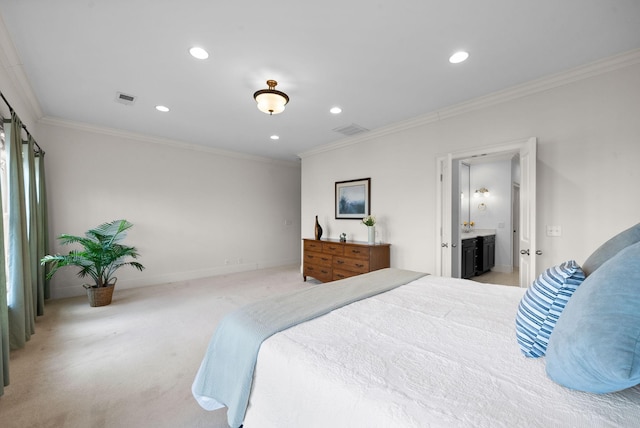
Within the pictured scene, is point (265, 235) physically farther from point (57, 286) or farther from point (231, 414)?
point (231, 414)

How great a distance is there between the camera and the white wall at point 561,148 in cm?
238

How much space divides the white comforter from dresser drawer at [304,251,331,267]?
3.02 metres

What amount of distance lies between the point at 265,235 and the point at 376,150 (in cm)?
338

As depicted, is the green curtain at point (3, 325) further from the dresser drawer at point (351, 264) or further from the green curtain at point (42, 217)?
the dresser drawer at point (351, 264)

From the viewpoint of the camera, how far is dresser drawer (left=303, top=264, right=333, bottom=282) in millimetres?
4509

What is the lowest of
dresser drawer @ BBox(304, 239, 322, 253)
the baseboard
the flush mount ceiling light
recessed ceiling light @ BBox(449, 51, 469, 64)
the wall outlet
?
the baseboard

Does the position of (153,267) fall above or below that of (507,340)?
below

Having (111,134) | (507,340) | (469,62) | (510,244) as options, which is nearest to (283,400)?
(507,340)

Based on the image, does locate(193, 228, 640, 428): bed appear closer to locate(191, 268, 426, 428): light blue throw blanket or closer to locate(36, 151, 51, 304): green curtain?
locate(191, 268, 426, 428): light blue throw blanket

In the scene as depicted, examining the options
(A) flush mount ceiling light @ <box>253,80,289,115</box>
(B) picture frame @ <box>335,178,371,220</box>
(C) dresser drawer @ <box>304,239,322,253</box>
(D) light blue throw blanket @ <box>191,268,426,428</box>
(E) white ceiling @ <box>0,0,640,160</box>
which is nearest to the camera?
(D) light blue throw blanket @ <box>191,268,426,428</box>

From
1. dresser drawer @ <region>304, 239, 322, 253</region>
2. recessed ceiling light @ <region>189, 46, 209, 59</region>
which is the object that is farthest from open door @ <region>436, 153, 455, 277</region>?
recessed ceiling light @ <region>189, 46, 209, 59</region>

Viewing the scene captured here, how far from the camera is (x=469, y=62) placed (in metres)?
2.43

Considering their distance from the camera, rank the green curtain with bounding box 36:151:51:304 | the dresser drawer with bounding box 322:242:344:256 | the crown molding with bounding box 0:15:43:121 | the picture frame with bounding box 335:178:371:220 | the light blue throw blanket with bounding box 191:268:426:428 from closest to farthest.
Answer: the light blue throw blanket with bounding box 191:268:426:428
the crown molding with bounding box 0:15:43:121
the green curtain with bounding box 36:151:51:304
the dresser drawer with bounding box 322:242:344:256
the picture frame with bounding box 335:178:371:220

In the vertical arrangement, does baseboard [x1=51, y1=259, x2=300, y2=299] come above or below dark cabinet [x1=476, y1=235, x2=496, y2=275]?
below
